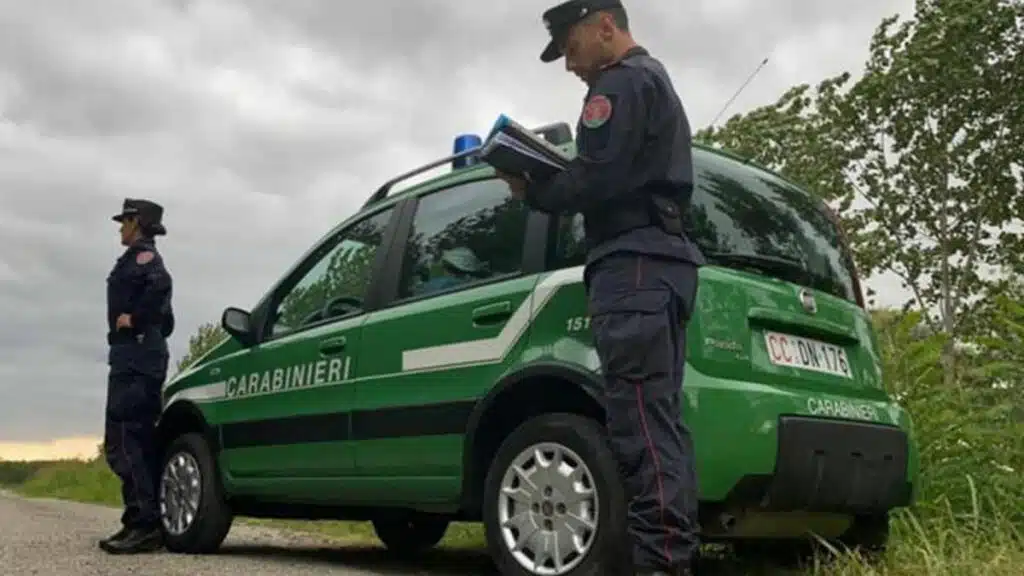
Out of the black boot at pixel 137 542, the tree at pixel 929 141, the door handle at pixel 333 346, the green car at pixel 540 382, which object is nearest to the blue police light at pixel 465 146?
the green car at pixel 540 382

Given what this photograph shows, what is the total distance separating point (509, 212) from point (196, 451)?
2527mm

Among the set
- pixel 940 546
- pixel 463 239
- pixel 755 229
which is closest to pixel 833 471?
pixel 940 546

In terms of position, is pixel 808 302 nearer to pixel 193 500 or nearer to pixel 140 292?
pixel 193 500

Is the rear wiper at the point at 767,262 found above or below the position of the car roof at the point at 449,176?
below

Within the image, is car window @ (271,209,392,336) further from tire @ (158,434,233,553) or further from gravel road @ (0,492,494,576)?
gravel road @ (0,492,494,576)

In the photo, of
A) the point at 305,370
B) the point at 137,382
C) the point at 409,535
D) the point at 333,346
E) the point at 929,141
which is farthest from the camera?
the point at 929,141

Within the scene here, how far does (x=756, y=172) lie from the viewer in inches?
185

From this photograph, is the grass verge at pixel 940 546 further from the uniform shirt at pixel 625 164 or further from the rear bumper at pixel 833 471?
the uniform shirt at pixel 625 164

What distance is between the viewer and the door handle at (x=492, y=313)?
4.49 m

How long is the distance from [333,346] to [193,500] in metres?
1.47

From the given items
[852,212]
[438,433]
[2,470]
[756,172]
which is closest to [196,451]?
A: [438,433]

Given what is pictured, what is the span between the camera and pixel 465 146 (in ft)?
18.3

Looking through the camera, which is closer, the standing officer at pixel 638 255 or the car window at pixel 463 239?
the standing officer at pixel 638 255

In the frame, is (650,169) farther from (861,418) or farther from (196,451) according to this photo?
(196,451)
